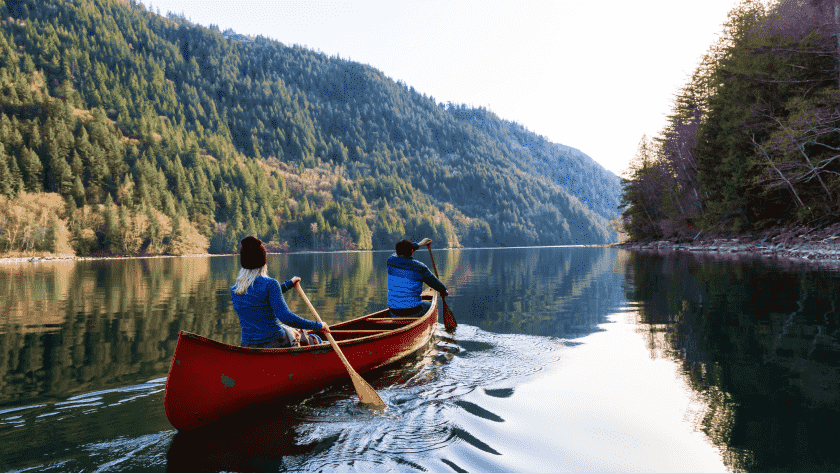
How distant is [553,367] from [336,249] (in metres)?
139

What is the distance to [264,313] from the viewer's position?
273 inches

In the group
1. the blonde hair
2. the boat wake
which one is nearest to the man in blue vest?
the boat wake

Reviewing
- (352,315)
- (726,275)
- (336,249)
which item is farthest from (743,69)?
(336,249)

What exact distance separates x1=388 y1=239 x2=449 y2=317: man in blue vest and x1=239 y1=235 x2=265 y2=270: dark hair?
15.4 feet

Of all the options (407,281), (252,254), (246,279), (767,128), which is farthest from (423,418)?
(767,128)

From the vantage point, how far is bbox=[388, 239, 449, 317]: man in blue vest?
11.0 metres

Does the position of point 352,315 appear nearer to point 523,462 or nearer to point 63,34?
point 523,462

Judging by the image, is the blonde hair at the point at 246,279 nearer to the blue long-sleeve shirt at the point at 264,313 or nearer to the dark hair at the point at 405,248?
the blue long-sleeve shirt at the point at 264,313

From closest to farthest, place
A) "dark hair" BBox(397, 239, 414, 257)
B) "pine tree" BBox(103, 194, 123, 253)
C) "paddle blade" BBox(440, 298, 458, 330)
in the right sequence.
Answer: "dark hair" BBox(397, 239, 414, 257), "paddle blade" BBox(440, 298, 458, 330), "pine tree" BBox(103, 194, 123, 253)

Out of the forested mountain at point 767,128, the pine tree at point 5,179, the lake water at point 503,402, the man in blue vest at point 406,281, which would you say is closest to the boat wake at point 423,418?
the lake water at point 503,402

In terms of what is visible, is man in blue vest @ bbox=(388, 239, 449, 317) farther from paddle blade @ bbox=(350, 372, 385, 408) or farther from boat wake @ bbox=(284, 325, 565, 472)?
paddle blade @ bbox=(350, 372, 385, 408)

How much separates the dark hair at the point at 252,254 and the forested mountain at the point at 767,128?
3072 cm

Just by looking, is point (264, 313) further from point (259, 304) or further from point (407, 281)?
point (407, 281)

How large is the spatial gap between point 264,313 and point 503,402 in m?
3.81
